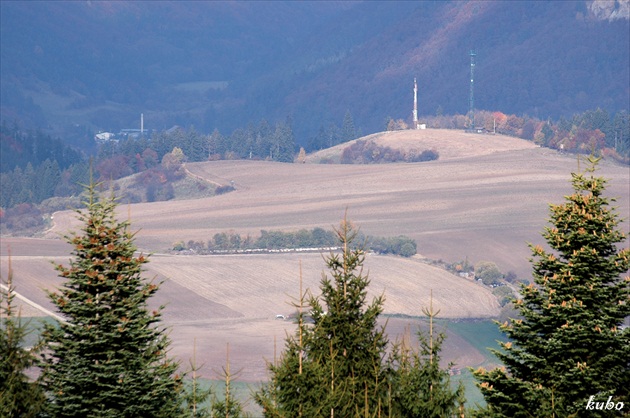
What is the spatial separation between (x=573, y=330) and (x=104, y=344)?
9057 mm

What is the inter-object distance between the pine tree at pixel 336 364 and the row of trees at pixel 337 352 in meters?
0.04

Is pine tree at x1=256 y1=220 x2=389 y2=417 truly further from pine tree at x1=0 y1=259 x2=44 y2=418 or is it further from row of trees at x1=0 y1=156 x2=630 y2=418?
pine tree at x1=0 y1=259 x2=44 y2=418

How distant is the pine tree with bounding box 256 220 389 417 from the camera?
24875 mm

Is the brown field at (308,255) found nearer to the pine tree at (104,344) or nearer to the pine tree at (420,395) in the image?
the pine tree at (420,395)

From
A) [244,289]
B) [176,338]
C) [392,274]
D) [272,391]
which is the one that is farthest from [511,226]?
[272,391]

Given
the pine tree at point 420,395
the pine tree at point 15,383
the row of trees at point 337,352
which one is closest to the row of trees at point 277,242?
the pine tree at point 420,395

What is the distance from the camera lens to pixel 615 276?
2381 cm

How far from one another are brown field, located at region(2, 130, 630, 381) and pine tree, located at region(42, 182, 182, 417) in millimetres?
72664

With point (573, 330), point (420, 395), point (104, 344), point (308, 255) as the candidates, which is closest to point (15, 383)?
point (104, 344)

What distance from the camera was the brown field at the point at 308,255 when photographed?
4877 inches

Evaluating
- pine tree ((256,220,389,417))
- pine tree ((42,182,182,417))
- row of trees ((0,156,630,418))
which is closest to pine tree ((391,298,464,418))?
pine tree ((256,220,389,417))

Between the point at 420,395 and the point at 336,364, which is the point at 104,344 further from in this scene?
the point at 420,395

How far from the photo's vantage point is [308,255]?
156 m

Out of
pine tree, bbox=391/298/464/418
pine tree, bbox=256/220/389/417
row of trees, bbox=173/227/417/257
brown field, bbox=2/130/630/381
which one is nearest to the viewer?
pine tree, bbox=256/220/389/417
